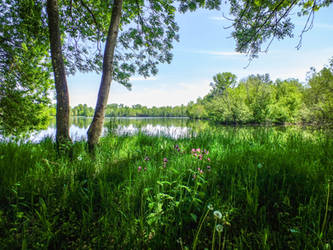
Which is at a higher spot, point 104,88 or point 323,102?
point 323,102

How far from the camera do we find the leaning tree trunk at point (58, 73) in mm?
3268

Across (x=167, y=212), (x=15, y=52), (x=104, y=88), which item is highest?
(x=15, y=52)

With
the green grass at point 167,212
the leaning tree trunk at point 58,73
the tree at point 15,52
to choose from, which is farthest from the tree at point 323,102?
the tree at point 15,52

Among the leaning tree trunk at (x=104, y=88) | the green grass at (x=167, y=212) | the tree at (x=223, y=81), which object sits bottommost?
the green grass at (x=167, y=212)

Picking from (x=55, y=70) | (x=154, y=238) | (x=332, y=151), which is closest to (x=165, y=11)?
(x=55, y=70)

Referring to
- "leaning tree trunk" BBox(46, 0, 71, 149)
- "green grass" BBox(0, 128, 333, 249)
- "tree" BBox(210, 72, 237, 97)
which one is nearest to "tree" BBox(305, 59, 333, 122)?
"green grass" BBox(0, 128, 333, 249)

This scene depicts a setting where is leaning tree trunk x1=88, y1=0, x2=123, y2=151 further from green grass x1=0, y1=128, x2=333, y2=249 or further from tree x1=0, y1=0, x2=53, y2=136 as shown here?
tree x1=0, y1=0, x2=53, y2=136

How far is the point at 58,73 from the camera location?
132 inches

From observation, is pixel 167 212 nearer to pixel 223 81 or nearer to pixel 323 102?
pixel 323 102

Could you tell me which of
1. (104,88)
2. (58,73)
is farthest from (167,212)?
(58,73)

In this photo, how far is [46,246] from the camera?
1.01m

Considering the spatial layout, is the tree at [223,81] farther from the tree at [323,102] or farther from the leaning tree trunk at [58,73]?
the leaning tree trunk at [58,73]

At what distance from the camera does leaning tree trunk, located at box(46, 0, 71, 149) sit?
10.7ft

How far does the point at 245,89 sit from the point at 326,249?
47.7 meters
